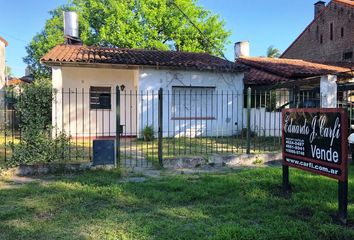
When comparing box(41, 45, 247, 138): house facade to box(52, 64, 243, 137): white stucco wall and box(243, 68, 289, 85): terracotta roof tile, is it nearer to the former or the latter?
box(52, 64, 243, 137): white stucco wall

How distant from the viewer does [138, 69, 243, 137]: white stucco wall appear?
14.5m

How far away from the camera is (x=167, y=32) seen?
101 feet

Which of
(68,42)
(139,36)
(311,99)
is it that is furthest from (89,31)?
(311,99)

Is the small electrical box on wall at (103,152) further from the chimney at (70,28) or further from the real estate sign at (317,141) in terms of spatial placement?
the chimney at (70,28)

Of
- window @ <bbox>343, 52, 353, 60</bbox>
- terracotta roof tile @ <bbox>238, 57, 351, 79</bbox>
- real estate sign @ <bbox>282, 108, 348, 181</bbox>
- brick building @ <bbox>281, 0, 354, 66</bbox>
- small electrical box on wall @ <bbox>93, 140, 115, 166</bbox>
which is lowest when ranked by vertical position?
small electrical box on wall @ <bbox>93, 140, 115, 166</bbox>

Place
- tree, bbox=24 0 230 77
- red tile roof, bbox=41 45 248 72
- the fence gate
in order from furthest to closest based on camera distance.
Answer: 1. tree, bbox=24 0 230 77
2. red tile roof, bbox=41 45 248 72
3. the fence gate

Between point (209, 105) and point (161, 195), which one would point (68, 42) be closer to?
point (209, 105)

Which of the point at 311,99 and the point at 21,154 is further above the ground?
A: the point at 311,99

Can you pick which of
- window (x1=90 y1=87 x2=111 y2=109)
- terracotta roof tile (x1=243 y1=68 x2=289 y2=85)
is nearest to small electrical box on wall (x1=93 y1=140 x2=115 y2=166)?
window (x1=90 y1=87 x2=111 y2=109)

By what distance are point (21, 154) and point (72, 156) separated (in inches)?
48.1

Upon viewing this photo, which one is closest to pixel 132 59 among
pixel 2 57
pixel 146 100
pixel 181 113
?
pixel 146 100

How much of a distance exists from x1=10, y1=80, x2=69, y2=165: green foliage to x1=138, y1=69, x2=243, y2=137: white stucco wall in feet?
20.5

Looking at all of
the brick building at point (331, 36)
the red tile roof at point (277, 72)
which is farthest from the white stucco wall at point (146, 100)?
the brick building at point (331, 36)

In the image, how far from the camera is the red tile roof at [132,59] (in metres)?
13.5
